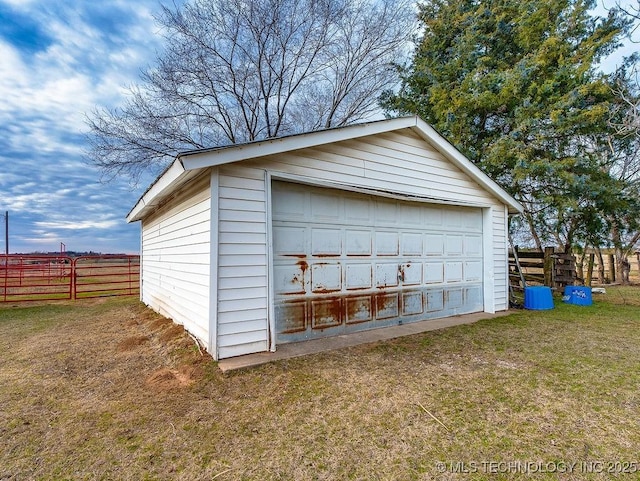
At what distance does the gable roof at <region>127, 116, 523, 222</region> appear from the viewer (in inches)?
142

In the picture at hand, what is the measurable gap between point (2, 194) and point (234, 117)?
17.4 metres

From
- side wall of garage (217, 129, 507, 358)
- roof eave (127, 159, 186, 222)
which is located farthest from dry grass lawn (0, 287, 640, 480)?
roof eave (127, 159, 186, 222)

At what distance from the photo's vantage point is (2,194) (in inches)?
766

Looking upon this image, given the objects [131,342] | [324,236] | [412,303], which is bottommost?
[131,342]

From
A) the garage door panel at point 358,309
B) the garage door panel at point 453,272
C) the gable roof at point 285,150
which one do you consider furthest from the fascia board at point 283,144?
the garage door panel at point 453,272

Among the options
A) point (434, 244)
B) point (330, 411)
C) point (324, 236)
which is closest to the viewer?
point (330, 411)

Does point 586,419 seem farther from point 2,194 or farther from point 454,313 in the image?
point 2,194

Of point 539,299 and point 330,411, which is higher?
point 539,299

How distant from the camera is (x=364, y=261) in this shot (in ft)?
17.1

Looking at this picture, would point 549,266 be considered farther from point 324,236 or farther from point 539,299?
point 324,236

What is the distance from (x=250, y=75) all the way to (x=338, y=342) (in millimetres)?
10344

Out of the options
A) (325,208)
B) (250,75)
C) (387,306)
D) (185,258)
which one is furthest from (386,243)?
(250,75)

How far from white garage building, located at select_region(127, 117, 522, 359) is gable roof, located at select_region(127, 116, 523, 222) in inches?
0.7

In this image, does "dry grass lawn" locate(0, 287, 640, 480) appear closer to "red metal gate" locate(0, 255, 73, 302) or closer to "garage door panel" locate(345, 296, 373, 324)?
"garage door panel" locate(345, 296, 373, 324)
